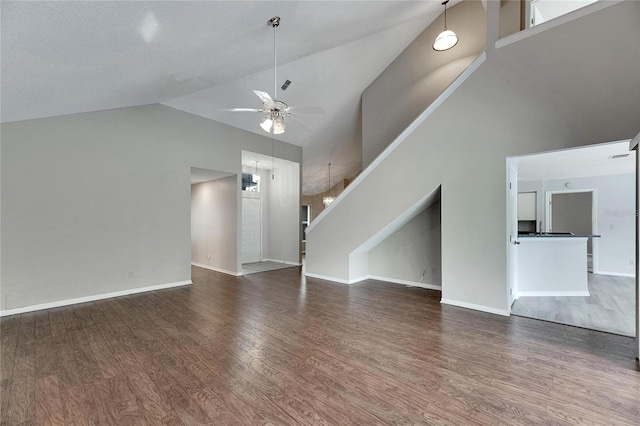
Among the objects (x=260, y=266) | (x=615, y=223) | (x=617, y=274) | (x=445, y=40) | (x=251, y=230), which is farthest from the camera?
(x=251, y=230)

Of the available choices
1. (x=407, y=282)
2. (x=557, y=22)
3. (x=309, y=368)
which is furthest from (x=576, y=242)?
(x=309, y=368)

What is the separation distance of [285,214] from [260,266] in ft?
5.72

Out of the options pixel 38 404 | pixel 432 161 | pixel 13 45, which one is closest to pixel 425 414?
pixel 38 404

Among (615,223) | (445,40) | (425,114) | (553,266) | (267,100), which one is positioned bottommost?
(553,266)

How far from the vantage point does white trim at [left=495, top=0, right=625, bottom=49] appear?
2768 millimetres

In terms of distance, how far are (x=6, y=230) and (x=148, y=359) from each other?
3.25 m

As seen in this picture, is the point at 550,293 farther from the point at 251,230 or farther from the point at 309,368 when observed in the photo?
the point at 251,230

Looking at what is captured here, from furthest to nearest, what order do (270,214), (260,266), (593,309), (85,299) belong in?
(270,214) → (260,266) → (85,299) → (593,309)

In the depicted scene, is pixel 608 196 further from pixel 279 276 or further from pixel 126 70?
pixel 126 70

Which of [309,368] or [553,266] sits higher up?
[553,266]

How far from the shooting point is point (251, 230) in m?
8.47

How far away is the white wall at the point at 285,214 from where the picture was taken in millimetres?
8023

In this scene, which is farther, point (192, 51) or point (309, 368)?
point (192, 51)

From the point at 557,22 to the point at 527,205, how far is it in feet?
19.4
